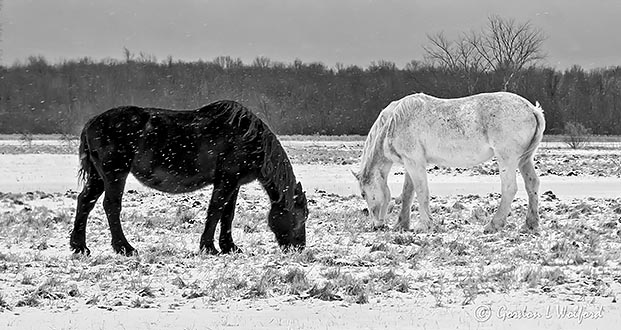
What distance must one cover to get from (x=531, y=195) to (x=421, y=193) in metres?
1.58

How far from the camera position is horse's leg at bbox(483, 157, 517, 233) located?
430 inches

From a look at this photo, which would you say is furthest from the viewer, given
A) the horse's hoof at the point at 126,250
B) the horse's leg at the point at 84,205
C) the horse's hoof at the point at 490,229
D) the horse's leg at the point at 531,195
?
the horse's leg at the point at 531,195

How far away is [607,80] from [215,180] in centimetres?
7797

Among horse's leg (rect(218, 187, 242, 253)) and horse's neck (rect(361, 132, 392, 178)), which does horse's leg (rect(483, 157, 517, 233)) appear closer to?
horse's neck (rect(361, 132, 392, 178))

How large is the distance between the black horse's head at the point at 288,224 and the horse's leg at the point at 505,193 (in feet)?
9.68

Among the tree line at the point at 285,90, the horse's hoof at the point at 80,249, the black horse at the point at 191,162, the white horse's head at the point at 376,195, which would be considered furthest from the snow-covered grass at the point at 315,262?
the tree line at the point at 285,90

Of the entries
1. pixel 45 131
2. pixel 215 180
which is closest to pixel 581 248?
pixel 215 180

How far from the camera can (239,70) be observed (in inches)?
3504

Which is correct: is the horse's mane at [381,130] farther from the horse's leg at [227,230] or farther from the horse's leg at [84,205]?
the horse's leg at [84,205]

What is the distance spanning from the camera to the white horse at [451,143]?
10.9m

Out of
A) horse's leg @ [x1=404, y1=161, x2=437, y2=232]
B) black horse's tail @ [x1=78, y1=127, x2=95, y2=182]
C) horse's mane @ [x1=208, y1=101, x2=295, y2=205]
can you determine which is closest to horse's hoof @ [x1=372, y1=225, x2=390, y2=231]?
horse's leg @ [x1=404, y1=161, x2=437, y2=232]

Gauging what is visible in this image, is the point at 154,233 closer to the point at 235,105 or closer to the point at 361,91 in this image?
the point at 235,105

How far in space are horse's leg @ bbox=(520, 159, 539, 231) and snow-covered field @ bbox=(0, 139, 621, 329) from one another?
0.63ft

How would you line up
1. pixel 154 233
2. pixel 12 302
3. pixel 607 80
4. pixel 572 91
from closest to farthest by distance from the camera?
pixel 12 302
pixel 154 233
pixel 572 91
pixel 607 80
